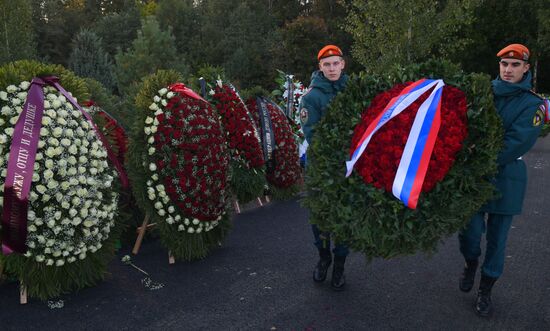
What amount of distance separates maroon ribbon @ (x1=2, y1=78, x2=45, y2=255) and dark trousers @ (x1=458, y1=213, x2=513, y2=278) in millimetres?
3740

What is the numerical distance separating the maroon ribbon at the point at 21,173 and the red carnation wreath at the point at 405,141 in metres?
2.67

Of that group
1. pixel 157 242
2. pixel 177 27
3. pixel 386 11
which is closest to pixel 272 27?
pixel 177 27

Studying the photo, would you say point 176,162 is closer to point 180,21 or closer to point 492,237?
point 492,237

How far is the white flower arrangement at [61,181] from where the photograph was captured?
3.82 meters

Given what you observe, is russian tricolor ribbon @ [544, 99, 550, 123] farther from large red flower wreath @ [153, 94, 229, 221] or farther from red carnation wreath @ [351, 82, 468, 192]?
large red flower wreath @ [153, 94, 229, 221]

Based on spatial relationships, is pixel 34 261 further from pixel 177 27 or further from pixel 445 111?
pixel 177 27

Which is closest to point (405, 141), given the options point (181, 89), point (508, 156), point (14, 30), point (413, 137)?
point (413, 137)

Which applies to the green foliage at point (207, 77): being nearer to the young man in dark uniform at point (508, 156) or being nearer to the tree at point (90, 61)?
the young man in dark uniform at point (508, 156)

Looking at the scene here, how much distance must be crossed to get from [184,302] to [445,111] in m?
2.80

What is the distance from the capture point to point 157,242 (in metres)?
5.82

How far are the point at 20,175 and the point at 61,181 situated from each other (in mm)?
340

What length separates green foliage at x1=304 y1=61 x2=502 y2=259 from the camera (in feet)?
11.3

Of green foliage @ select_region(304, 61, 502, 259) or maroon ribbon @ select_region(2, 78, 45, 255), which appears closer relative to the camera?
green foliage @ select_region(304, 61, 502, 259)

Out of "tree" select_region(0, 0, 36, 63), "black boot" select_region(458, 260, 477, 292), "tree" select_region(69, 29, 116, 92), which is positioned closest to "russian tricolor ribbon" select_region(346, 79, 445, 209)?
"black boot" select_region(458, 260, 477, 292)
